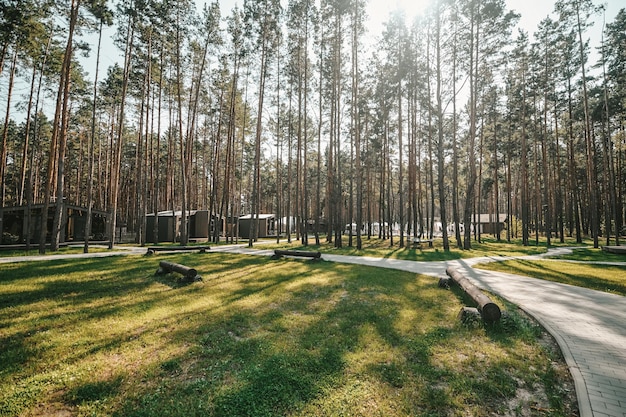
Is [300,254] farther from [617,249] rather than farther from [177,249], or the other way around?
[617,249]

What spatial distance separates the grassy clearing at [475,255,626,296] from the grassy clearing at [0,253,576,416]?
4893 mm

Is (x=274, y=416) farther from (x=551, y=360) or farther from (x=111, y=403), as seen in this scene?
(x=551, y=360)

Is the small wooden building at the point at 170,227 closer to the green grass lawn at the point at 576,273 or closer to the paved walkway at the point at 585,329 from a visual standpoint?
the green grass lawn at the point at 576,273

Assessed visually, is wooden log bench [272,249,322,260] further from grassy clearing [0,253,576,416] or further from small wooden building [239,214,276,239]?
small wooden building [239,214,276,239]

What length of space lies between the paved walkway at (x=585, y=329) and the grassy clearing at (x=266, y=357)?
236 millimetres

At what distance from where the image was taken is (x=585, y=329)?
492cm

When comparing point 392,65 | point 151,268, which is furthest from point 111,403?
point 392,65

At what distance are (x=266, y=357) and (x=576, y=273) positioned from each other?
1193 cm

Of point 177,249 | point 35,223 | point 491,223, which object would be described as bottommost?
point 177,249

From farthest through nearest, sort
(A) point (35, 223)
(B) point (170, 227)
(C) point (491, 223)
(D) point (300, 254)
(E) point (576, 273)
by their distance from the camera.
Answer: (C) point (491, 223)
(B) point (170, 227)
(A) point (35, 223)
(D) point (300, 254)
(E) point (576, 273)

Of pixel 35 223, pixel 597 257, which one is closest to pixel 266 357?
Result: pixel 597 257

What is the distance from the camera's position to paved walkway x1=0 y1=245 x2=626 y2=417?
314 centimetres

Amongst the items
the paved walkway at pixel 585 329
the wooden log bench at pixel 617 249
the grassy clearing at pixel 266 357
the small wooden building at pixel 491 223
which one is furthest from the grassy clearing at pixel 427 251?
the small wooden building at pixel 491 223

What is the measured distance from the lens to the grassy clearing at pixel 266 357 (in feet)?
10.4
